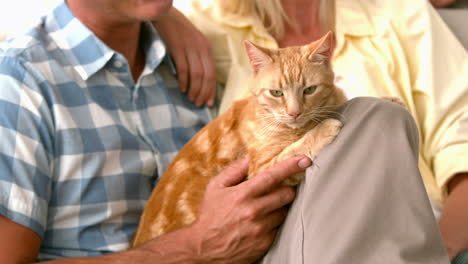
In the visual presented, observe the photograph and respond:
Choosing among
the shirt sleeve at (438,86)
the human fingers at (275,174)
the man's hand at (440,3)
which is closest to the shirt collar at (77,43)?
the human fingers at (275,174)

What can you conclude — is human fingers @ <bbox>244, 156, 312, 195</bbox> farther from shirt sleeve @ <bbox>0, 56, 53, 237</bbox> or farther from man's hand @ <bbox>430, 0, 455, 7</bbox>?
man's hand @ <bbox>430, 0, 455, 7</bbox>

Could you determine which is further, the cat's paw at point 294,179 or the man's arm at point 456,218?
the man's arm at point 456,218

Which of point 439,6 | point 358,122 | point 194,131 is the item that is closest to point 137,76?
point 194,131

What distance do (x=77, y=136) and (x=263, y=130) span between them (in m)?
0.56

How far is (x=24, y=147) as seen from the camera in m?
1.38

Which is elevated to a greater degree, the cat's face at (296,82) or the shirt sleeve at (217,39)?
the cat's face at (296,82)

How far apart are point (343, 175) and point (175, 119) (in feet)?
2.66

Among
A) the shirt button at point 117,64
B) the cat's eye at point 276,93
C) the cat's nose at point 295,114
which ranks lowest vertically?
the shirt button at point 117,64

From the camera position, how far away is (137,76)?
72.6 inches

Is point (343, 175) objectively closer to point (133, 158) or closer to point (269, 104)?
point (269, 104)

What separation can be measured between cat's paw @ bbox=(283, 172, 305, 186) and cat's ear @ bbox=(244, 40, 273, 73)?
0.32 m

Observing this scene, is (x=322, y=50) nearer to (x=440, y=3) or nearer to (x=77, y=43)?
(x=77, y=43)

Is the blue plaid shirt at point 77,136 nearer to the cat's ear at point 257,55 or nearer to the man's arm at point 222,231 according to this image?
the man's arm at point 222,231

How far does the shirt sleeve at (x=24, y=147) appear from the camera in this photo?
52.5 inches
